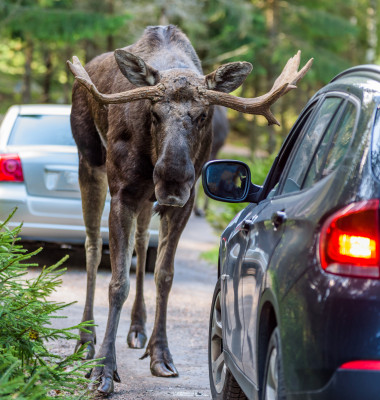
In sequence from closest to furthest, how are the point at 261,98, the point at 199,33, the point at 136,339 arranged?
the point at 261,98 → the point at 136,339 → the point at 199,33

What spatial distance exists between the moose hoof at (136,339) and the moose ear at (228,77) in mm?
2415

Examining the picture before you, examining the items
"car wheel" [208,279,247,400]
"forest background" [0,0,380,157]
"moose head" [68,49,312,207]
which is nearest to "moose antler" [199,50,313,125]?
"moose head" [68,49,312,207]

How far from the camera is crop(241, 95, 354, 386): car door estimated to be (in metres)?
3.68

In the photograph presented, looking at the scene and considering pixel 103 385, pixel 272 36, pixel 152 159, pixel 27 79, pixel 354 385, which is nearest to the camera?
pixel 354 385

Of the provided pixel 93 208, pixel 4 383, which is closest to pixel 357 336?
pixel 4 383

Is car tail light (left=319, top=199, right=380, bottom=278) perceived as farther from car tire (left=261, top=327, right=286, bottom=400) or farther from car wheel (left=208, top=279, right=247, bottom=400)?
car wheel (left=208, top=279, right=247, bottom=400)

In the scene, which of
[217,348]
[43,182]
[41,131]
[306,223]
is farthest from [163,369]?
[41,131]

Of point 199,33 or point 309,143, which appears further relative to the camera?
point 199,33

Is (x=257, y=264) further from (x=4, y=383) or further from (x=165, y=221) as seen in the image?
(x=165, y=221)

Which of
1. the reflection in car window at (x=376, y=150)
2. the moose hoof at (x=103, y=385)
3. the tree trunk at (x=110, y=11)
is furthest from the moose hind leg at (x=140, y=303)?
the tree trunk at (x=110, y=11)

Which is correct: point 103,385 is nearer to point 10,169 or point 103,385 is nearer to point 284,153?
point 284,153

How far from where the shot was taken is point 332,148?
3.51 meters

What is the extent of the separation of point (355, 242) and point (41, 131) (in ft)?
29.9

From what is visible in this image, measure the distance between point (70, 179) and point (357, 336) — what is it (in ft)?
28.2
